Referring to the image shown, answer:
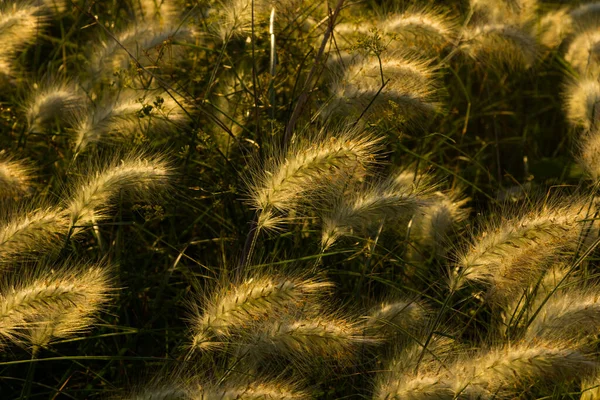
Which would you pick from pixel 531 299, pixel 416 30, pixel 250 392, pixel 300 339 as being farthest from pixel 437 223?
pixel 250 392

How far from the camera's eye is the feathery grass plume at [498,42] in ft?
10.5

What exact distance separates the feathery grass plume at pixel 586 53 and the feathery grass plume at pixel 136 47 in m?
1.65

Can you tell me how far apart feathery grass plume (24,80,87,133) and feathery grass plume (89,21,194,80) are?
16 cm

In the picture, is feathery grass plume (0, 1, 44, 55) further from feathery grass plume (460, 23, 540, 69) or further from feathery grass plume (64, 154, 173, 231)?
feathery grass plume (460, 23, 540, 69)

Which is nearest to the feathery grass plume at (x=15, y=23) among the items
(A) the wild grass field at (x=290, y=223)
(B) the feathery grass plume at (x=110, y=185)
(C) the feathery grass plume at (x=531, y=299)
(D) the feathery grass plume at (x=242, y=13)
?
(A) the wild grass field at (x=290, y=223)

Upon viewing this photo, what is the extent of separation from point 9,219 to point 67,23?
5.83ft

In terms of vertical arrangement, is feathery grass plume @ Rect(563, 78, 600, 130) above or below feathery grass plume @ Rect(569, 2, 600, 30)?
below

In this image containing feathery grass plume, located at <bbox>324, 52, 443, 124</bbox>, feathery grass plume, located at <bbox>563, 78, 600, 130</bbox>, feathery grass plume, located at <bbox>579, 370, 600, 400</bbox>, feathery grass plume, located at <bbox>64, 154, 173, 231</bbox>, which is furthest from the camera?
feathery grass plume, located at <bbox>563, 78, 600, 130</bbox>

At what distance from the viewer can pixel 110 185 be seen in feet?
7.73

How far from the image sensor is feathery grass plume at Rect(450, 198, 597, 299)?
226cm

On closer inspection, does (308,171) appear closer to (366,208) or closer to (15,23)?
(366,208)

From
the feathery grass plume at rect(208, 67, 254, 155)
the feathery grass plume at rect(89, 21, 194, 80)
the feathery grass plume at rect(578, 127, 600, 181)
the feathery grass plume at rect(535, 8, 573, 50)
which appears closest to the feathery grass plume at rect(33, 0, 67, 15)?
the feathery grass plume at rect(89, 21, 194, 80)

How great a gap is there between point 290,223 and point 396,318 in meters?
0.46

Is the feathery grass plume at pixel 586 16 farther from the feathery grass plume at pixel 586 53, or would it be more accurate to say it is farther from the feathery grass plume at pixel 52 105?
the feathery grass plume at pixel 52 105
